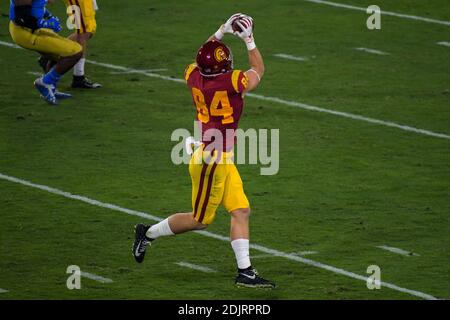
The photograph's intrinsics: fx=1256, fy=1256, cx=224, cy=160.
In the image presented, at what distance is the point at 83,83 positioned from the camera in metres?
14.5

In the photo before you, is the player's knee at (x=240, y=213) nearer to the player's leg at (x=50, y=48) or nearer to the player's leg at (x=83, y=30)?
the player's leg at (x=50, y=48)

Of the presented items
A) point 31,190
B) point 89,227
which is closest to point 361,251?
point 89,227

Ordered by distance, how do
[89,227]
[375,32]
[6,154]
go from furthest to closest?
[375,32] < [6,154] < [89,227]

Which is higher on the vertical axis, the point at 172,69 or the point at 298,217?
the point at 172,69

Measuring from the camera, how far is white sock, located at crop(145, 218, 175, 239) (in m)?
9.15

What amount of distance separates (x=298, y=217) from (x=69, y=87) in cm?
510

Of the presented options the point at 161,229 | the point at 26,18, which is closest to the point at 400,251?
the point at 161,229

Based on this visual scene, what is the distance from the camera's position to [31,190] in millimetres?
11125

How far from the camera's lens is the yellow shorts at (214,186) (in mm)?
8812

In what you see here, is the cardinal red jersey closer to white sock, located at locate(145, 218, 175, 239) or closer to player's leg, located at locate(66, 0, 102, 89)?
white sock, located at locate(145, 218, 175, 239)

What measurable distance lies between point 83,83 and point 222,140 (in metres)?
5.96

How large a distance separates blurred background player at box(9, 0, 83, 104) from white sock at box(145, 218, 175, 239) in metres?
4.82

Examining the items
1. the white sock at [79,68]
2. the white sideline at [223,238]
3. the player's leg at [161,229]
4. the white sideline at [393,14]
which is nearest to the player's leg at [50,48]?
the white sock at [79,68]

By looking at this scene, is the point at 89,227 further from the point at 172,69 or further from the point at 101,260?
the point at 172,69
